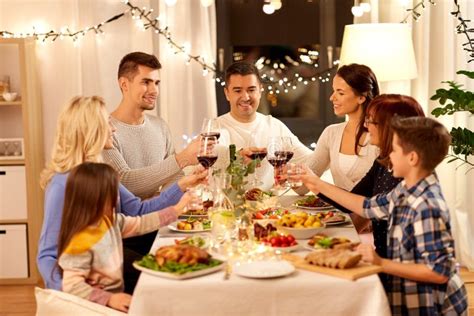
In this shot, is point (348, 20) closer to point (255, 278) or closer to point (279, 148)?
point (279, 148)

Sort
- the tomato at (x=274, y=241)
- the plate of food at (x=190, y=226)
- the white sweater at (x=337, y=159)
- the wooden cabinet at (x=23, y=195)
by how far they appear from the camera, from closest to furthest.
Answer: the tomato at (x=274, y=241), the plate of food at (x=190, y=226), the white sweater at (x=337, y=159), the wooden cabinet at (x=23, y=195)

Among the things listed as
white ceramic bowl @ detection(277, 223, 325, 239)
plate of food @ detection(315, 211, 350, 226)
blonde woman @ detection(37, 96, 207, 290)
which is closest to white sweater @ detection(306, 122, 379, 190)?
plate of food @ detection(315, 211, 350, 226)

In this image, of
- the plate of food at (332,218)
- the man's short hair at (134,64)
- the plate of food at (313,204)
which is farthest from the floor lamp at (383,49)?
the plate of food at (332,218)

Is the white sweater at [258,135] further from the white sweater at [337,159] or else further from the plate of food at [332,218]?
the plate of food at [332,218]

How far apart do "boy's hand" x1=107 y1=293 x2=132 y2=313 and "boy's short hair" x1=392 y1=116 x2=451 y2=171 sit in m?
1.00

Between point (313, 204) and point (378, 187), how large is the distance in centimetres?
31

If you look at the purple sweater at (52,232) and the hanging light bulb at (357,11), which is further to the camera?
the hanging light bulb at (357,11)

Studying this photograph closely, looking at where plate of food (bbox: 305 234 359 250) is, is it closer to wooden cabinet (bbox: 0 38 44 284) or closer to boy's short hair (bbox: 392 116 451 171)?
boy's short hair (bbox: 392 116 451 171)

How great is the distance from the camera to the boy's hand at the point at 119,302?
8.23 feet

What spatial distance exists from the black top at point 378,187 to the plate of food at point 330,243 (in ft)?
1.77

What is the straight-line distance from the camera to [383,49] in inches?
185

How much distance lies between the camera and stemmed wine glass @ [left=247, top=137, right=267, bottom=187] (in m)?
3.52

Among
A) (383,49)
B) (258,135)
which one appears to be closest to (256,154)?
(258,135)

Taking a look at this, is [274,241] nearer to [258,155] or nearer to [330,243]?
[330,243]
